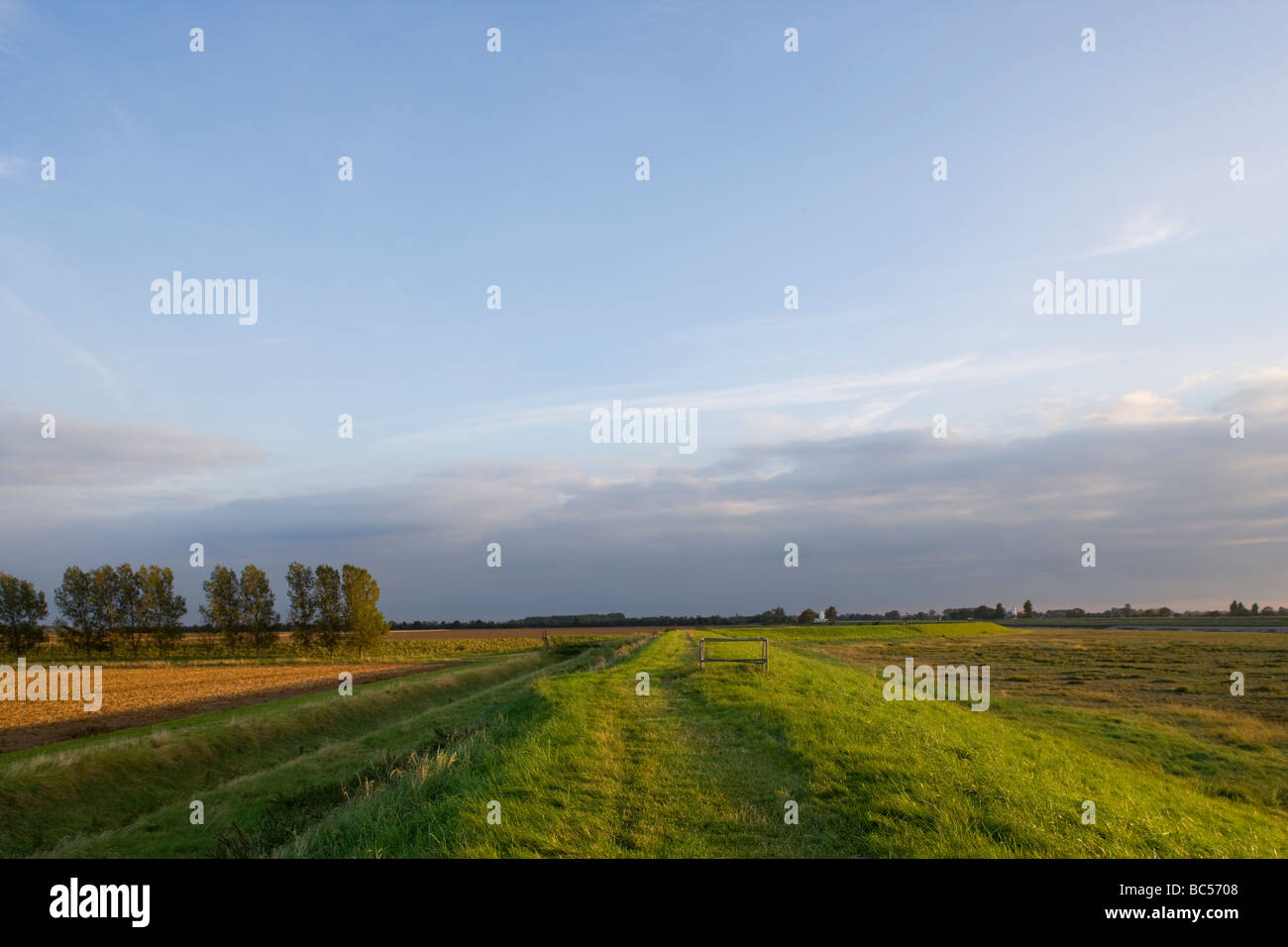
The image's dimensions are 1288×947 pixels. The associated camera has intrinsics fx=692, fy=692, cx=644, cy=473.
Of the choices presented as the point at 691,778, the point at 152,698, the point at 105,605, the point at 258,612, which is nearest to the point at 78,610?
the point at 105,605

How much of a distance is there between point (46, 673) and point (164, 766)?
4690 cm

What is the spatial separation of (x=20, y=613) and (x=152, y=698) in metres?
69.3

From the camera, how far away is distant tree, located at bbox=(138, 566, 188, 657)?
9019 cm

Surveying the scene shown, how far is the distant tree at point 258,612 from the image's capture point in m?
90.9

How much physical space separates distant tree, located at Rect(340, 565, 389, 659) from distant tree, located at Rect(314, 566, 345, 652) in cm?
87

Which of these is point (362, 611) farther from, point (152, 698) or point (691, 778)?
point (691, 778)

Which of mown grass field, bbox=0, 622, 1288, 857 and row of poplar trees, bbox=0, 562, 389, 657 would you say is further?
row of poplar trees, bbox=0, 562, 389, 657

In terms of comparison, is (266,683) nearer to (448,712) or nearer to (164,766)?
(448,712)

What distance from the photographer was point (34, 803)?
1791cm

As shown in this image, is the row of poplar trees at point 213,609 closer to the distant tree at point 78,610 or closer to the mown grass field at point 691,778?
the distant tree at point 78,610

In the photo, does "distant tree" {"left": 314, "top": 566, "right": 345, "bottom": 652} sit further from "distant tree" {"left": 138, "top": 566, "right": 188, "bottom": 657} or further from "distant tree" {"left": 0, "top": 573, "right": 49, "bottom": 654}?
"distant tree" {"left": 0, "top": 573, "right": 49, "bottom": 654}

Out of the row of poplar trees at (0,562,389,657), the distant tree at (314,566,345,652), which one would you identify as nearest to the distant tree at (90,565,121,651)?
the row of poplar trees at (0,562,389,657)
